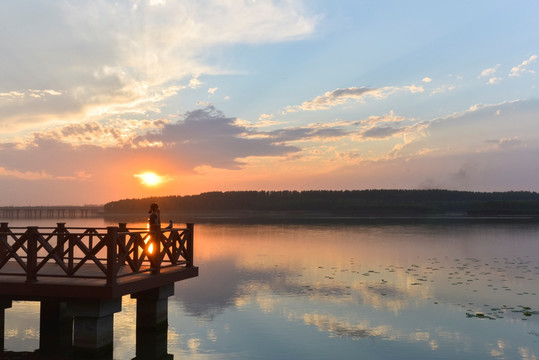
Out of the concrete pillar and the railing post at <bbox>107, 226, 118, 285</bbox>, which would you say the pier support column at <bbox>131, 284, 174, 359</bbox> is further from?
the railing post at <bbox>107, 226, 118, 285</bbox>

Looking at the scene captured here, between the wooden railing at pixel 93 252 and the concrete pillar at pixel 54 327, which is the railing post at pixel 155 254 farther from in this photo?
the concrete pillar at pixel 54 327

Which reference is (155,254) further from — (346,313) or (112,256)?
(346,313)

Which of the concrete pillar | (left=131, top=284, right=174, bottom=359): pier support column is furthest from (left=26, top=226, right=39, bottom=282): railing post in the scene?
(left=131, top=284, right=174, bottom=359): pier support column

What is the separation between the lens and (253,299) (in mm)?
23328

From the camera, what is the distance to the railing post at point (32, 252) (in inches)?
525

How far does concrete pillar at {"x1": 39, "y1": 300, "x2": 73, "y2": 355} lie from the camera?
15531 mm

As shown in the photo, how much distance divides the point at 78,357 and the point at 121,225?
14.8ft

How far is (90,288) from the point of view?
13.1 metres

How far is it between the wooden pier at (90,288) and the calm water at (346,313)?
2.09ft

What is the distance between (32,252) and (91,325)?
2663 mm

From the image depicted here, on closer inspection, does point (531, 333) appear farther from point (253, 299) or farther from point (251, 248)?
point (251, 248)

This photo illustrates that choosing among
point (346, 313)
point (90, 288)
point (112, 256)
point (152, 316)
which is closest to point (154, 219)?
point (152, 316)

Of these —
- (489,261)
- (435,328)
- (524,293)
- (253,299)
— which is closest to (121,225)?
(253,299)

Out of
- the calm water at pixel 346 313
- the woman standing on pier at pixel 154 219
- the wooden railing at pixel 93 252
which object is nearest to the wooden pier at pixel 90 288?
the wooden railing at pixel 93 252
